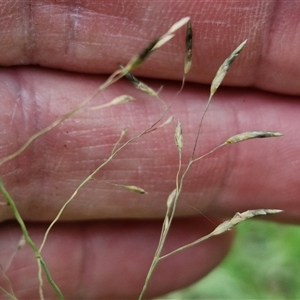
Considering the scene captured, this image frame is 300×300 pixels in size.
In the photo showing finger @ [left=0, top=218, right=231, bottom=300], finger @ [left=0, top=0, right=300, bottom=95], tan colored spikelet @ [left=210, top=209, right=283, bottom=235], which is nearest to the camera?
tan colored spikelet @ [left=210, top=209, right=283, bottom=235]

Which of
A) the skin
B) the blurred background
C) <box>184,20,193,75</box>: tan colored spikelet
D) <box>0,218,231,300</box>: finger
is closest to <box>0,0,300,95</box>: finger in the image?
the skin

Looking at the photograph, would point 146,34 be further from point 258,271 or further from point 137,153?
point 258,271

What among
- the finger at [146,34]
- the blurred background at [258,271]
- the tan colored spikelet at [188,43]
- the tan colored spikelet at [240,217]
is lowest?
the tan colored spikelet at [240,217]

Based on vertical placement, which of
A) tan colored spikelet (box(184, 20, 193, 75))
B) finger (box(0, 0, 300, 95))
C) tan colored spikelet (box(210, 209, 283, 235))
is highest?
finger (box(0, 0, 300, 95))

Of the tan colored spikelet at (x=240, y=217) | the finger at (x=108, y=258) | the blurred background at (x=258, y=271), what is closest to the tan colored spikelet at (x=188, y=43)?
the tan colored spikelet at (x=240, y=217)

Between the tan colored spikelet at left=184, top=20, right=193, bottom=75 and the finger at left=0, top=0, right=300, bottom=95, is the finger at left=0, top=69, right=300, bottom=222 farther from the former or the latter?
the tan colored spikelet at left=184, top=20, right=193, bottom=75

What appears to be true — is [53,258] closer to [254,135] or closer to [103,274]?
[103,274]

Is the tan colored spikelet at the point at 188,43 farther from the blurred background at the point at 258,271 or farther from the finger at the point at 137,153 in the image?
the blurred background at the point at 258,271

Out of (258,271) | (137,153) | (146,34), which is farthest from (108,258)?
(258,271)
